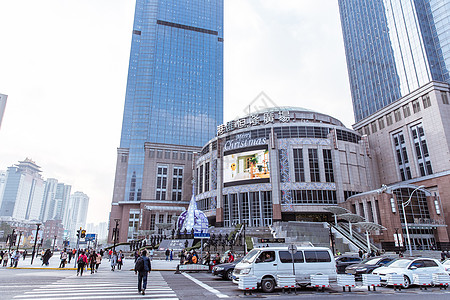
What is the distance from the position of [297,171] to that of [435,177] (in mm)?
25272

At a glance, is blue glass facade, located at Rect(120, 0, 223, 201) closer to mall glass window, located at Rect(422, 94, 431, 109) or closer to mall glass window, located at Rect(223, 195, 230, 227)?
mall glass window, located at Rect(223, 195, 230, 227)

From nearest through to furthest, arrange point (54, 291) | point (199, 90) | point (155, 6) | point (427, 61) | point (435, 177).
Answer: point (54, 291), point (435, 177), point (427, 61), point (199, 90), point (155, 6)

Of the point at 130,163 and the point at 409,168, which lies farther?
the point at 130,163

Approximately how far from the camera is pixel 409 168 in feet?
198

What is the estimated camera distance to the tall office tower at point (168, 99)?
89562 mm

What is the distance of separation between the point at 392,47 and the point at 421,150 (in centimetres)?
3934

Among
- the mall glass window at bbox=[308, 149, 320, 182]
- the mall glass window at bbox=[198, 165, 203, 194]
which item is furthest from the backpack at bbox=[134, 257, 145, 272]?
the mall glass window at bbox=[198, 165, 203, 194]

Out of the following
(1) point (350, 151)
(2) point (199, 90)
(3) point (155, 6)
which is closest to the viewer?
(1) point (350, 151)

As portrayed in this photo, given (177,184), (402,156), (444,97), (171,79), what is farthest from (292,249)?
(171,79)

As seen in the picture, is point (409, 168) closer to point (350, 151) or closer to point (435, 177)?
point (435, 177)

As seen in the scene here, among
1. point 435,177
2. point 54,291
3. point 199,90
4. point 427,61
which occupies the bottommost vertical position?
point 54,291

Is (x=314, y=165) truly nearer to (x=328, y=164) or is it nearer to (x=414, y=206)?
(x=328, y=164)

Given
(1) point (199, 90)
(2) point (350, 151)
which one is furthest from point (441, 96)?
(1) point (199, 90)

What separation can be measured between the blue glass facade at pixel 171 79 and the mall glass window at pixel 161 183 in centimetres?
1199
